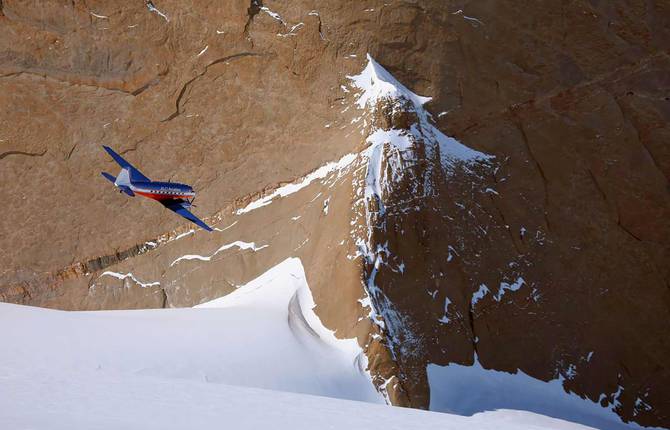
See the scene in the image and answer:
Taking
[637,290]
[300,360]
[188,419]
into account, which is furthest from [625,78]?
[188,419]

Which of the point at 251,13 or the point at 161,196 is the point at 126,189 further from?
the point at 251,13

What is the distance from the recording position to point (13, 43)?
674 inches

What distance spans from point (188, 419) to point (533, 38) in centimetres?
1144

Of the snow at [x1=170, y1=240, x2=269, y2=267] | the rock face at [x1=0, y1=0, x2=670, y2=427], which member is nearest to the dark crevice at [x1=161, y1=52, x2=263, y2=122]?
the rock face at [x1=0, y1=0, x2=670, y2=427]

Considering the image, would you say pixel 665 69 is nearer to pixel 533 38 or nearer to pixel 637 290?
pixel 533 38

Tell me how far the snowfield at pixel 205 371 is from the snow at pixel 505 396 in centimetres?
56

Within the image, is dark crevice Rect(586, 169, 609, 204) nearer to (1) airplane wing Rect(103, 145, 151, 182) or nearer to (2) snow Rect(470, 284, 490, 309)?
(2) snow Rect(470, 284, 490, 309)

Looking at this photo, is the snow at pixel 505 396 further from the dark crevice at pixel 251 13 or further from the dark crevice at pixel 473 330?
the dark crevice at pixel 251 13

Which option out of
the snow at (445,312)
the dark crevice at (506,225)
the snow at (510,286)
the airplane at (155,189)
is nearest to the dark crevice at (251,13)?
the airplane at (155,189)

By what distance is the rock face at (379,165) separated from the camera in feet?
46.3

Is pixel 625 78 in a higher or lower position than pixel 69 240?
higher

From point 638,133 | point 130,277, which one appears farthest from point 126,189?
point 638,133

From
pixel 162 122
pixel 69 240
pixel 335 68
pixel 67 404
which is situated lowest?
pixel 69 240

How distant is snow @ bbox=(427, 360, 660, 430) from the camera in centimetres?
1277
